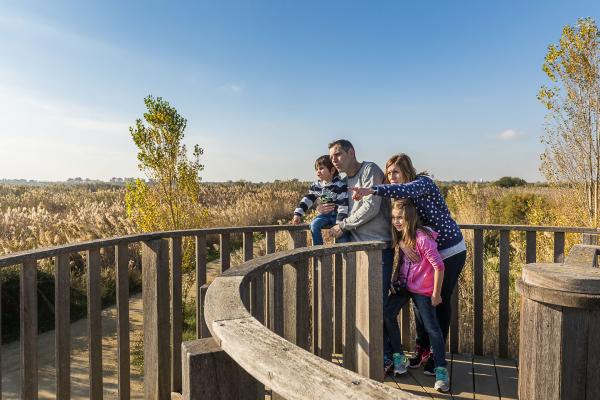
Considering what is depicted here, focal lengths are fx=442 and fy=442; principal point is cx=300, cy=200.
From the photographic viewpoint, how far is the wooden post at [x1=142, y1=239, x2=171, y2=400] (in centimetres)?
303

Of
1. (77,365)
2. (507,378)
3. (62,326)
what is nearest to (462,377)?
(507,378)

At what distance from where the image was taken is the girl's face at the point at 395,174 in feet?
9.56

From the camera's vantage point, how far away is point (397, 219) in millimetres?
2926

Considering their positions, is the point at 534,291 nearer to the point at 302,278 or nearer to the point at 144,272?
the point at 302,278

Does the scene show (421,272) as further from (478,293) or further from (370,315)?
(478,293)

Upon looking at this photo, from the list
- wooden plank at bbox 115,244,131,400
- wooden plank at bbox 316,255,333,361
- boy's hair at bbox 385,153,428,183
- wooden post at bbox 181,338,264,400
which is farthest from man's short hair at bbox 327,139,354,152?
wooden post at bbox 181,338,264,400

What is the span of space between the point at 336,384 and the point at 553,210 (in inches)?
375

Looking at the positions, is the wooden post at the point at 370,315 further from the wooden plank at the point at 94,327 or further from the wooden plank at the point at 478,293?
the wooden plank at the point at 94,327

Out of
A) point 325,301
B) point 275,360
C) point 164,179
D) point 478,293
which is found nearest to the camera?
point 275,360

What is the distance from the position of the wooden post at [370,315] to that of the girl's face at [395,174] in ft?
1.85

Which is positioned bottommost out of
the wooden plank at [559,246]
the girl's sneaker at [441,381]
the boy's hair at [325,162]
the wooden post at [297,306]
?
the girl's sneaker at [441,381]

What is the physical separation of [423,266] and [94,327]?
83.4 inches

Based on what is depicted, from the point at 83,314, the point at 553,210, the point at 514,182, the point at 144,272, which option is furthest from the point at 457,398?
the point at 514,182

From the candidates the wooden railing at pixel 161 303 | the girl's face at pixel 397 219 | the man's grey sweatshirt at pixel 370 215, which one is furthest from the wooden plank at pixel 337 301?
the girl's face at pixel 397 219
